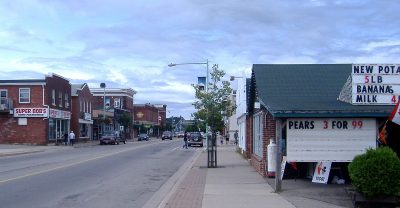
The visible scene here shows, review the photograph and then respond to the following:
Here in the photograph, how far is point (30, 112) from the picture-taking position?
54281 mm

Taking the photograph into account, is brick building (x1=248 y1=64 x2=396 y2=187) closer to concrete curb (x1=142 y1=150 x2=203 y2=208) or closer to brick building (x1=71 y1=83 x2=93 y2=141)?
concrete curb (x1=142 y1=150 x2=203 y2=208)

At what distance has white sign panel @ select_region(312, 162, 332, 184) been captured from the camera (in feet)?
53.6

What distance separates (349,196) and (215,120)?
15.9m

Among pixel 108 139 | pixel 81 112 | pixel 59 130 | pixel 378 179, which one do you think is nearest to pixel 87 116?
pixel 81 112

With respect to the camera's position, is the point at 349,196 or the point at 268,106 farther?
the point at 268,106

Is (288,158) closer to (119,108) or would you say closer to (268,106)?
(268,106)

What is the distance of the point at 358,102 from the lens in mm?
15422

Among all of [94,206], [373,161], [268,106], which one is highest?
[268,106]

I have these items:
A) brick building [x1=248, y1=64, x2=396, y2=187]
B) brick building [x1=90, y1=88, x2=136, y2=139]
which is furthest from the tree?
brick building [x1=90, y1=88, x2=136, y2=139]

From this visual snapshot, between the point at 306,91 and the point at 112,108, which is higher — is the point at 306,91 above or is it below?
below

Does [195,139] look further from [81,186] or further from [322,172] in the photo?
[322,172]

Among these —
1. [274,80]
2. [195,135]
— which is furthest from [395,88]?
[195,135]

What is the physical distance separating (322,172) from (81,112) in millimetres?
55996

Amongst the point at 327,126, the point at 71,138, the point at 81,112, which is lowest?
the point at 71,138
